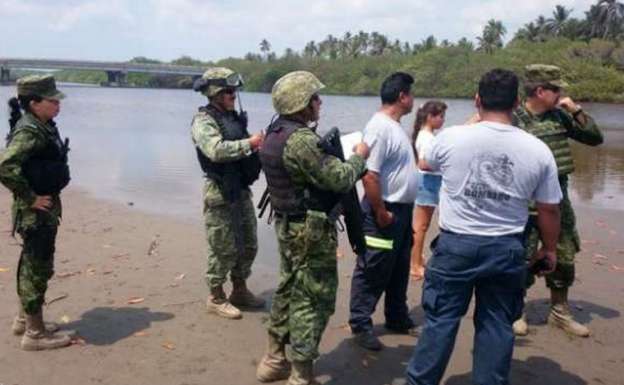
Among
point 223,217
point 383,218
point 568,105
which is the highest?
point 568,105

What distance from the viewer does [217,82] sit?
497 centimetres

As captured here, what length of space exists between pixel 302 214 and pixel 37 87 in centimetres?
220

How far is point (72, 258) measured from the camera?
7055 millimetres

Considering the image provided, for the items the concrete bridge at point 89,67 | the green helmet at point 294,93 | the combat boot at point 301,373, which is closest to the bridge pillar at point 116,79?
the concrete bridge at point 89,67

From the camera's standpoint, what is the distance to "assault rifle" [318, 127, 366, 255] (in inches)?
148

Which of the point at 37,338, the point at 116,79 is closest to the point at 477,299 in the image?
the point at 37,338

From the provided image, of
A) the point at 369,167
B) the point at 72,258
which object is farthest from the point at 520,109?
the point at 72,258

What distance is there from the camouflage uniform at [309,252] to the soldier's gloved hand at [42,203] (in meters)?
1.77

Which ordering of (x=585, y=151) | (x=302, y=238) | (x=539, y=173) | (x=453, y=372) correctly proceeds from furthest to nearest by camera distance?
(x=585, y=151) → (x=453, y=372) → (x=302, y=238) → (x=539, y=173)

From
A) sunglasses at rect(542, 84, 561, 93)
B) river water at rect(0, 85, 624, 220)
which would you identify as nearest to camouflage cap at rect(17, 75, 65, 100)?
sunglasses at rect(542, 84, 561, 93)

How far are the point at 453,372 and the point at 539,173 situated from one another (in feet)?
5.81

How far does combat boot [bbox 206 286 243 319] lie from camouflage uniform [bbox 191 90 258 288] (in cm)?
10

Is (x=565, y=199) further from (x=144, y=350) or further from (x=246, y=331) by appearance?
(x=144, y=350)

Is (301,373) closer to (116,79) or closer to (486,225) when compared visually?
(486,225)
